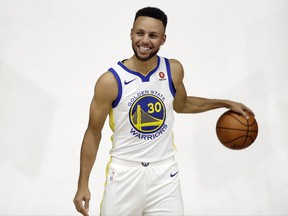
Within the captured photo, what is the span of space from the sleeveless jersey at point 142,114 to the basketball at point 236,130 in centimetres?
46

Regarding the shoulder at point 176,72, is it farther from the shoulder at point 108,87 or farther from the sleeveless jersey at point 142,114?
the shoulder at point 108,87

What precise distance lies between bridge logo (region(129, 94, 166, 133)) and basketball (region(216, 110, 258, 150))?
1.81 feet

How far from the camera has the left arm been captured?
10.5ft

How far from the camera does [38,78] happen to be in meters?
5.34

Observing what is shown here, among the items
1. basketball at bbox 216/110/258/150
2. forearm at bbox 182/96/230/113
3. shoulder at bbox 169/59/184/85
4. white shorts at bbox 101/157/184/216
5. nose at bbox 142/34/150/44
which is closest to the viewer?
nose at bbox 142/34/150/44

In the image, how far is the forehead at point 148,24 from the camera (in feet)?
9.68

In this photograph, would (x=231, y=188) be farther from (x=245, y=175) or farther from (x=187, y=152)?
(x=187, y=152)

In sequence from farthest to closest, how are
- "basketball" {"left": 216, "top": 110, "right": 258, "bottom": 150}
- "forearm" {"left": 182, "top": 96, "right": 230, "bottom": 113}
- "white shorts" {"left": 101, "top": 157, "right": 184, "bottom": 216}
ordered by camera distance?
"forearm" {"left": 182, "top": 96, "right": 230, "bottom": 113}
"basketball" {"left": 216, "top": 110, "right": 258, "bottom": 150}
"white shorts" {"left": 101, "top": 157, "right": 184, "bottom": 216}

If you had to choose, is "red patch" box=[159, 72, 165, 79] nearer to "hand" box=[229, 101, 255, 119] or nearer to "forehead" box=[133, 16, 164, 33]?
"forehead" box=[133, 16, 164, 33]

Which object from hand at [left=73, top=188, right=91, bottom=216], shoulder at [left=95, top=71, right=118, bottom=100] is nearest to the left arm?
shoulder at [left=95, top=71, right=118, bottom=100]

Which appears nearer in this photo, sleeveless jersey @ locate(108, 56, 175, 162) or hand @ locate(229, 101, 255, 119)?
sleeveless jersey @ locate(108, 56, 175, 162)

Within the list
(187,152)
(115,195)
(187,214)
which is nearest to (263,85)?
(187,152)

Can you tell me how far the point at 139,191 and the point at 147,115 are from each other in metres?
0.47

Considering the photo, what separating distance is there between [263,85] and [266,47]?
43cm
